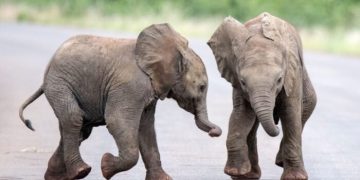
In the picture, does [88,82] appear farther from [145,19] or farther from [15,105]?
[145,19]

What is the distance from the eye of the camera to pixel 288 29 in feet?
39.5

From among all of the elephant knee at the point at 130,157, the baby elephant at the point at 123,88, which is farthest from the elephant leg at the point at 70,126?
the elephant knee at the point at 130,157

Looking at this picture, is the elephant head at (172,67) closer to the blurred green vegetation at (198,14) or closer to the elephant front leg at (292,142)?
the elephant front leg at (292,142)

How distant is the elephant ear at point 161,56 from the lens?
430 inches

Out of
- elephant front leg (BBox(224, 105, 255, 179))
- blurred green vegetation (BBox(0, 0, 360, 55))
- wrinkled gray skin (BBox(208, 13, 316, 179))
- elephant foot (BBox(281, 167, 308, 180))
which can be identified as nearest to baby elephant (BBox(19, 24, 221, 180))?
wrinkled gray skin (BBox(208, 13, 316, 179))

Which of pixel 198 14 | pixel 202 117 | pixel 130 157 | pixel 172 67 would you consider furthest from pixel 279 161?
pixel 198 14

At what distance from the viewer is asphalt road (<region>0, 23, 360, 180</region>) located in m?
13.1

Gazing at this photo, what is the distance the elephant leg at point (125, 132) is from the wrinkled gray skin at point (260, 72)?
3.35 feet

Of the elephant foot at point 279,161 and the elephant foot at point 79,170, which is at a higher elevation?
the elephant foot at point 79,170

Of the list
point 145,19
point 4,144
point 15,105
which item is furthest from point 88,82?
point 145,19

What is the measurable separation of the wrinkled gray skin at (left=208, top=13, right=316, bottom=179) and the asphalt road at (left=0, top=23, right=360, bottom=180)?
87 cm

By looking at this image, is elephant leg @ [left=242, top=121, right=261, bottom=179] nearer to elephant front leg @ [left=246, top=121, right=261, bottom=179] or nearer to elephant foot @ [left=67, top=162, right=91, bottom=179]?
elephant front leg @ [left=246, top=121, right=261, bottom=179]

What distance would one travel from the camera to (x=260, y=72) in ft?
36.3

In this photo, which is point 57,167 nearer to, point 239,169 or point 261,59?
point 239,169
